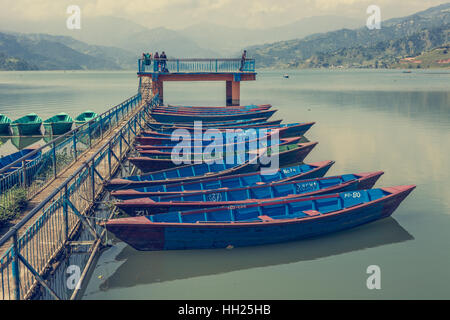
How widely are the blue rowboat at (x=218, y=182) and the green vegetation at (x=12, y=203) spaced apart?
10.2ft

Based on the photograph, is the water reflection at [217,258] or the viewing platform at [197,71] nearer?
the water reflection at [217,258]

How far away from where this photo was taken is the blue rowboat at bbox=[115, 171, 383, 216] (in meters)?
15.6

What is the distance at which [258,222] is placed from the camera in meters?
14.4

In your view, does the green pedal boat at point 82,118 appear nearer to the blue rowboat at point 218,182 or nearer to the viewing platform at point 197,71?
the viewing platform at point 197,71

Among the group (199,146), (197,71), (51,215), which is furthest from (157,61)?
(51,215)

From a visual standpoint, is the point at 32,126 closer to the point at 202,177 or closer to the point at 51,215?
the point at 202,177

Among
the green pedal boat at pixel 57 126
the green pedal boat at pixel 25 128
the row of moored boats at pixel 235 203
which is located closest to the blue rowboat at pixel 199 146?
the row of moored boats at pixel 235 203

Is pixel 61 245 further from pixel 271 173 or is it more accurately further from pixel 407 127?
pixel 407 127

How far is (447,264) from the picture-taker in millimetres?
14516

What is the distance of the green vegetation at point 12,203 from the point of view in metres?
13.8

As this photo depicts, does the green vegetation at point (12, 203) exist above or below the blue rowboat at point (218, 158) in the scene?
below

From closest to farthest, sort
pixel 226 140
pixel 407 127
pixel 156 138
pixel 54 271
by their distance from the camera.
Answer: pixel 54 271, pixel 156 138, pixel 226 140, pixel 407 127

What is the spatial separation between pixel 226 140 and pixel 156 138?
15.2 feet
